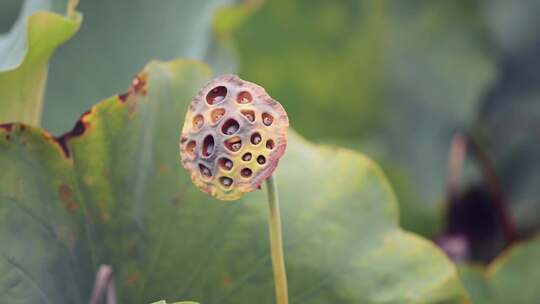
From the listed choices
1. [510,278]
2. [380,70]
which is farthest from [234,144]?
[380,70]

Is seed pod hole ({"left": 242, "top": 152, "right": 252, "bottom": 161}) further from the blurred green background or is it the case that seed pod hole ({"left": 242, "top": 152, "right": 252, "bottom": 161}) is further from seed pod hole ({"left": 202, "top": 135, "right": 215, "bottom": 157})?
the blurred green background

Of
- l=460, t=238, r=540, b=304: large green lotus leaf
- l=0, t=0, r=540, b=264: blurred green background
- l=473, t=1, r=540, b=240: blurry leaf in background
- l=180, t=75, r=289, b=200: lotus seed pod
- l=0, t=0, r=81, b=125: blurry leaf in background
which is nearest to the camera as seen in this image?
l=180, t=75, r=289, b=200: lotus seed pod

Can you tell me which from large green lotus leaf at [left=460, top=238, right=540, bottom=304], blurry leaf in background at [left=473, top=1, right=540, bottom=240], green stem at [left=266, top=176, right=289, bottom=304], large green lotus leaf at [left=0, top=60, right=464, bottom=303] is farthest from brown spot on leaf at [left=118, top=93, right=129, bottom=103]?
blurry leaf in background at [left=473, top=1, right=540, bottom=240]

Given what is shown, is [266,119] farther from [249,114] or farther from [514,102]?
[514,102]

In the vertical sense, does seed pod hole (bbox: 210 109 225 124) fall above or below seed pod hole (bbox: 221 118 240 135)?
above

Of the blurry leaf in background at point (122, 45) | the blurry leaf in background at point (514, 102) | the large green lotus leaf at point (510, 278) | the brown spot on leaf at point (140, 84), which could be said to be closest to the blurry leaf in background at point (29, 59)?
the brown spot on leaf at point (140, 84)

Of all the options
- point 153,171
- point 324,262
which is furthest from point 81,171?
point 324,262

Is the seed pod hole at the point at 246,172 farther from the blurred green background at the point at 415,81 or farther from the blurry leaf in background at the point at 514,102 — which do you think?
the blurry leaf in background at the point at 514,102
